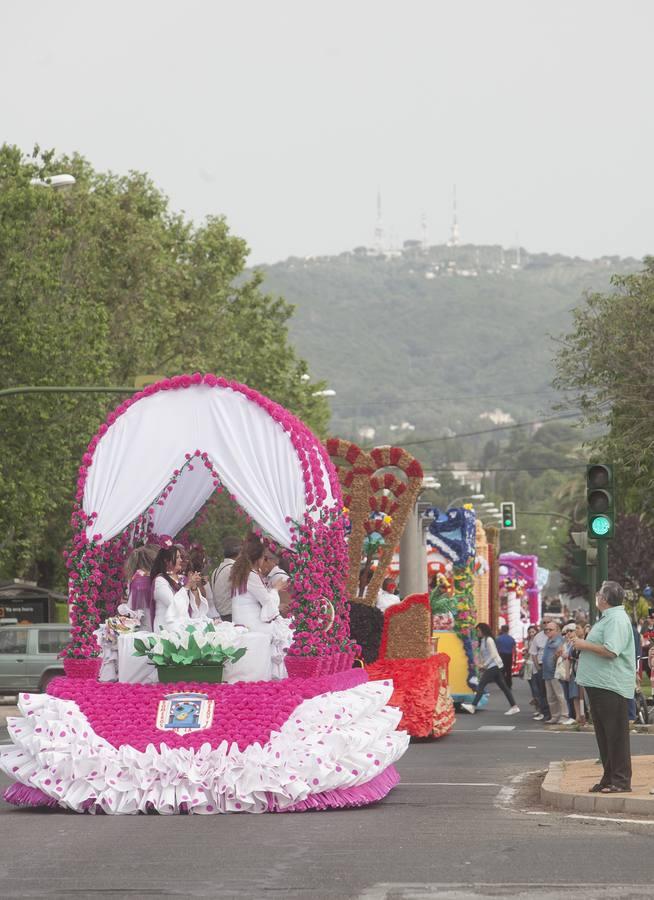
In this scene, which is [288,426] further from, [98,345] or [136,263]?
[136,263]

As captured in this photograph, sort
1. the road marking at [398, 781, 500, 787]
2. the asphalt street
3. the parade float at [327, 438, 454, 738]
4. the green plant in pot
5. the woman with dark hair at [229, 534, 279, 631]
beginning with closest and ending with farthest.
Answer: the asphalt street, the green plant in pot, the woman with dark hair at [229, 534, 279, 631], the road marking at [398, 781, 500, 787], the parade float at [327, 438, 454, 738]

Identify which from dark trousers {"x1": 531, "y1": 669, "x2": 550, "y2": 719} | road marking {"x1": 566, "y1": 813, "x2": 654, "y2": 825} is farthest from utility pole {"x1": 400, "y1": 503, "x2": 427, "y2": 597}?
road marking {"x1": 566, "y1": 813, "x2": 654, "y2": 825}

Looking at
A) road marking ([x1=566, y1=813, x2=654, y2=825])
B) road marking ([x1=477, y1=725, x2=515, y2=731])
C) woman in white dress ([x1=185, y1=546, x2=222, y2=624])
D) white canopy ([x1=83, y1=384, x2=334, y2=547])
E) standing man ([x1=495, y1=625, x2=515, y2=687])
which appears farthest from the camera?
standing man ([x1=495, y1=625, x2=515, y2=687])

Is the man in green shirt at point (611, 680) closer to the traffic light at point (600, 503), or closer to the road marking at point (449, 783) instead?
the road marking at point (449, 783)

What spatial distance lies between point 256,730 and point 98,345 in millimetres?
26910

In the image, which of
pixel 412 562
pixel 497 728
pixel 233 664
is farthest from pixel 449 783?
pixel 497 728

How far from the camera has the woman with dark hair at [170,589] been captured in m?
15.2

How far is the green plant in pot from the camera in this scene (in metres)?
14.7

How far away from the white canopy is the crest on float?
63.9 inches

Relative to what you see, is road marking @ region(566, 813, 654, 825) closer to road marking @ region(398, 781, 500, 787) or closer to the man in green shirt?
the man in green shirt

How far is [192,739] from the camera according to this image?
14.3 meters

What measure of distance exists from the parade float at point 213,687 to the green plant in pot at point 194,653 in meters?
0.02

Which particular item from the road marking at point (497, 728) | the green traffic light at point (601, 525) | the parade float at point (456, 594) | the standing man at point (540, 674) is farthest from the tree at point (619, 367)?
the green traffic light at point (601, 525)

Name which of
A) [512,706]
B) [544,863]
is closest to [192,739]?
[544,863]
